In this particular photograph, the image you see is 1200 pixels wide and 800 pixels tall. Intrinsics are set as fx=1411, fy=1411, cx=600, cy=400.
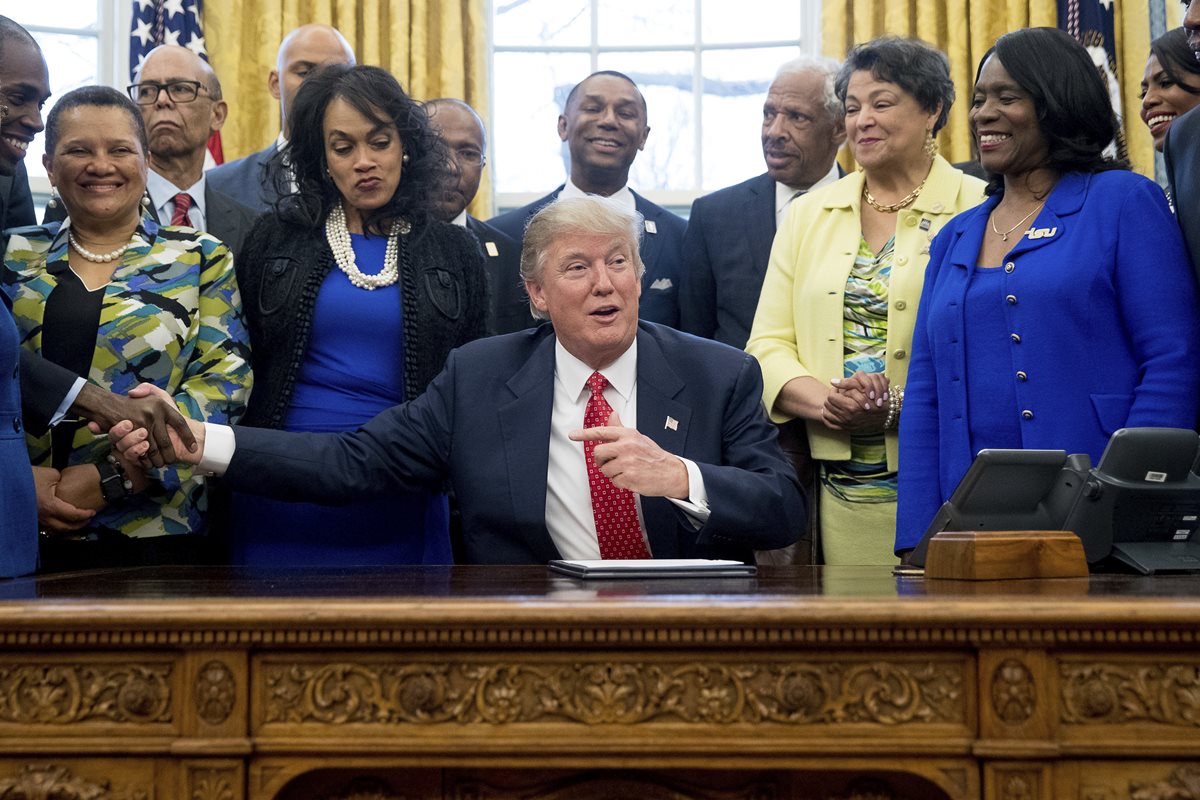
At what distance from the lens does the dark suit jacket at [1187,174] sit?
3084 millimetres

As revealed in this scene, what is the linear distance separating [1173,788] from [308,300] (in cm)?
223

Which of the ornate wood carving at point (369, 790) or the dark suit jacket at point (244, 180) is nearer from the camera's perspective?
the ornate wood carving at point (369, 790)

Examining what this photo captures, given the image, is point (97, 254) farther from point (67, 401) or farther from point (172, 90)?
point (172, 90)

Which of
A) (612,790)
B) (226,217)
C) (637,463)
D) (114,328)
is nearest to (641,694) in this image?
(612,790)

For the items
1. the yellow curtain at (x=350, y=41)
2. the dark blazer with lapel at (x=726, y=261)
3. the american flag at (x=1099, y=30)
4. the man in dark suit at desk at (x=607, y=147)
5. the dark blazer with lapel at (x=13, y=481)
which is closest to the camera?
the dark blazer with lapel at (x=13, y=481)

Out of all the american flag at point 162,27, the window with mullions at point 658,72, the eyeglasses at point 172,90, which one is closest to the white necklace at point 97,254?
the eyeglasses at point 172,90

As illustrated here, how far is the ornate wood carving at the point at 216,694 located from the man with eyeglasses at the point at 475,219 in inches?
72.8

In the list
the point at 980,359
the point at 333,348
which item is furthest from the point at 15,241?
the point at 980,359

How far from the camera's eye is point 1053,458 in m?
2.41

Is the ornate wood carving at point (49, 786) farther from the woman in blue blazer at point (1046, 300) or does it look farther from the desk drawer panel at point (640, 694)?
the woman in blue blazer at point (1046, 300)

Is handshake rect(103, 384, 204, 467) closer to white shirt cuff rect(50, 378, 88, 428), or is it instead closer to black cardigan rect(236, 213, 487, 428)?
white shirt cuff rect(50, 378, 88, 428)

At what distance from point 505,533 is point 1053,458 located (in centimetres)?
112

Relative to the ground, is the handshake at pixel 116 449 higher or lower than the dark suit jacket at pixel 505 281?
lower

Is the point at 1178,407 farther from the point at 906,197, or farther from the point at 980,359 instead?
the point at 906,197
